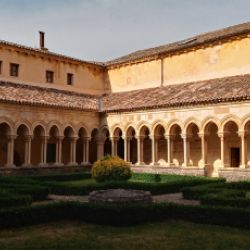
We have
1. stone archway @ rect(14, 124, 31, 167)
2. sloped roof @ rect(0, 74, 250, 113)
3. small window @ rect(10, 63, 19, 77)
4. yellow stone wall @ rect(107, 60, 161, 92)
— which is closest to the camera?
sloped roof @ rect(0, 74, 250, 113)

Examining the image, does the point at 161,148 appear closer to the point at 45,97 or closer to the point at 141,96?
the point at 141,96

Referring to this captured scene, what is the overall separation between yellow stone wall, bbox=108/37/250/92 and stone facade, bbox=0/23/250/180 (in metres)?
0.07

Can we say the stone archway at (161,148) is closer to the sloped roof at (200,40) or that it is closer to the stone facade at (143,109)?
the stone facade at (143,109)

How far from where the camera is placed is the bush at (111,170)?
63.9 feet

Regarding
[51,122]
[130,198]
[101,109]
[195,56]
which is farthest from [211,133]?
[130,198]

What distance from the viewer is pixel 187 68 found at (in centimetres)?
2925

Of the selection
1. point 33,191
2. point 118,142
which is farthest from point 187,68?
point 33,191

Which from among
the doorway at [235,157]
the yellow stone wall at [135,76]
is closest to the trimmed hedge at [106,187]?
the doorway at [235,157]

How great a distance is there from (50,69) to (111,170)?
1384 centimetres

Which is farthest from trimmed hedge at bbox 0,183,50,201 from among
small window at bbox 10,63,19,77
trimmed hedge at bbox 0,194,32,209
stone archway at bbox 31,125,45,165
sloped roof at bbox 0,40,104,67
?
sloped roof at bbox 0,40,104,67

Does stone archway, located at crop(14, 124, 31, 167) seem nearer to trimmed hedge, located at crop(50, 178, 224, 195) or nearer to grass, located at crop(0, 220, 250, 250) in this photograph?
trimmed hedge, located at crop(50, 178, 224, 195)

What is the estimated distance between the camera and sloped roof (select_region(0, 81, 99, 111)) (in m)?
24.7

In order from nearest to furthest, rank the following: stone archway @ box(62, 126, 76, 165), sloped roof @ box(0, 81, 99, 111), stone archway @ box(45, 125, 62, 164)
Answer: sloped roof @ box(0, 81, 99, 111) → stone archway @ box(45, 125, 62, 164) → stone archway @ box(62, 126, 76, 165)

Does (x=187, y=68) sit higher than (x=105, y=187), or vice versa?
(x=187, y=68)
